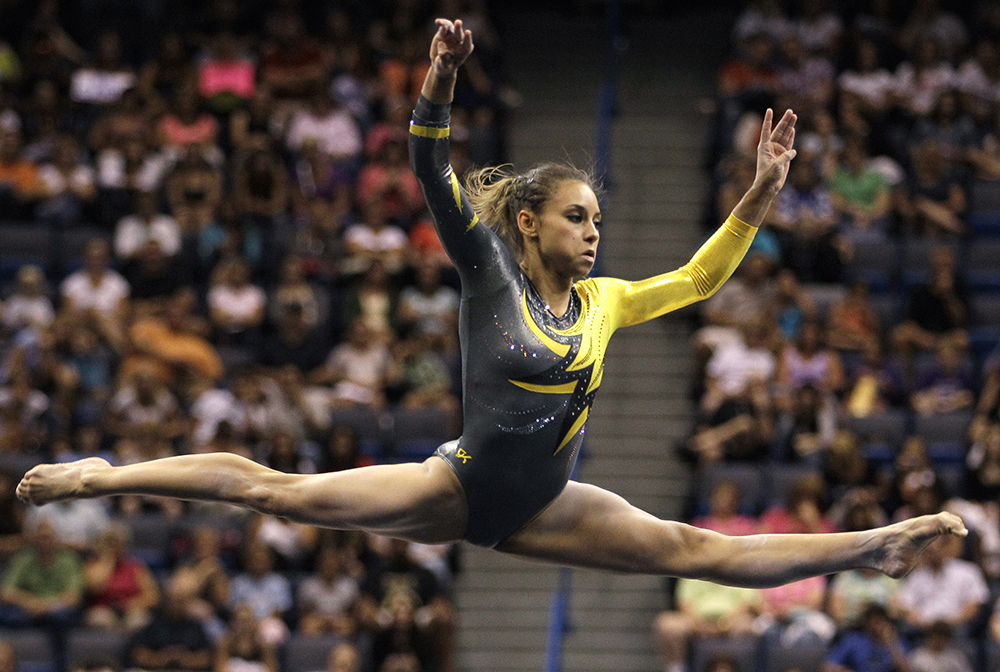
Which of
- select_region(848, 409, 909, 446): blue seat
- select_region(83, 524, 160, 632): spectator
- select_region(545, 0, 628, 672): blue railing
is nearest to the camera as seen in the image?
select_region(83, 524, 160, 632): spectator

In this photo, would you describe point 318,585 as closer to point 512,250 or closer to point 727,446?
point 727,446

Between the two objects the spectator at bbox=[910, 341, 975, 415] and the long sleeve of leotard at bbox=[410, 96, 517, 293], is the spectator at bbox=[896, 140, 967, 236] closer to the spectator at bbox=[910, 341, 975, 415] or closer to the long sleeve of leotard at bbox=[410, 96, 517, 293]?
the spectator at bbox=[910, 341, 975, 415]

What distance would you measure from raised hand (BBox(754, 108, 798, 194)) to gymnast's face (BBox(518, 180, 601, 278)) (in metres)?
0.62

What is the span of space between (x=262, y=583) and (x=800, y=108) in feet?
18.6

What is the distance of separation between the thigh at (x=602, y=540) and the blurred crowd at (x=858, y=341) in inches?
142

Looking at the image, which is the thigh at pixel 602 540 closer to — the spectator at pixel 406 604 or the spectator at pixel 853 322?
the spectator at pixel 406 604

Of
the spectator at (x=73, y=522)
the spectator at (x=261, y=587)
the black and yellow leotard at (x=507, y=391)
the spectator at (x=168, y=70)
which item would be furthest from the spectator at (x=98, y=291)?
the black and yellow leotard at (x=507, y=391)

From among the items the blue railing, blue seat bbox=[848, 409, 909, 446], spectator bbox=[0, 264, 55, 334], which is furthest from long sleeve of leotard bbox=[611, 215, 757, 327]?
spectator bbox=[0, 264, 55, 334]

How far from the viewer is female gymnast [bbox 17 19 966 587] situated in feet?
13.3

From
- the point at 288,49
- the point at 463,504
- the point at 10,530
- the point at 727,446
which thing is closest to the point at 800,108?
the point at 727,446

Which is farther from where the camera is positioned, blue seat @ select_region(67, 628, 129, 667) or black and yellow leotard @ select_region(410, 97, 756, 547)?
blue seat @ select_region(67, 628, 129, 667)

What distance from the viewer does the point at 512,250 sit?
440cm

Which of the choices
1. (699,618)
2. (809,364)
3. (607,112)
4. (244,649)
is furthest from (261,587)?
(607,112)

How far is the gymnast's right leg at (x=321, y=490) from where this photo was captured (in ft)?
13.4
